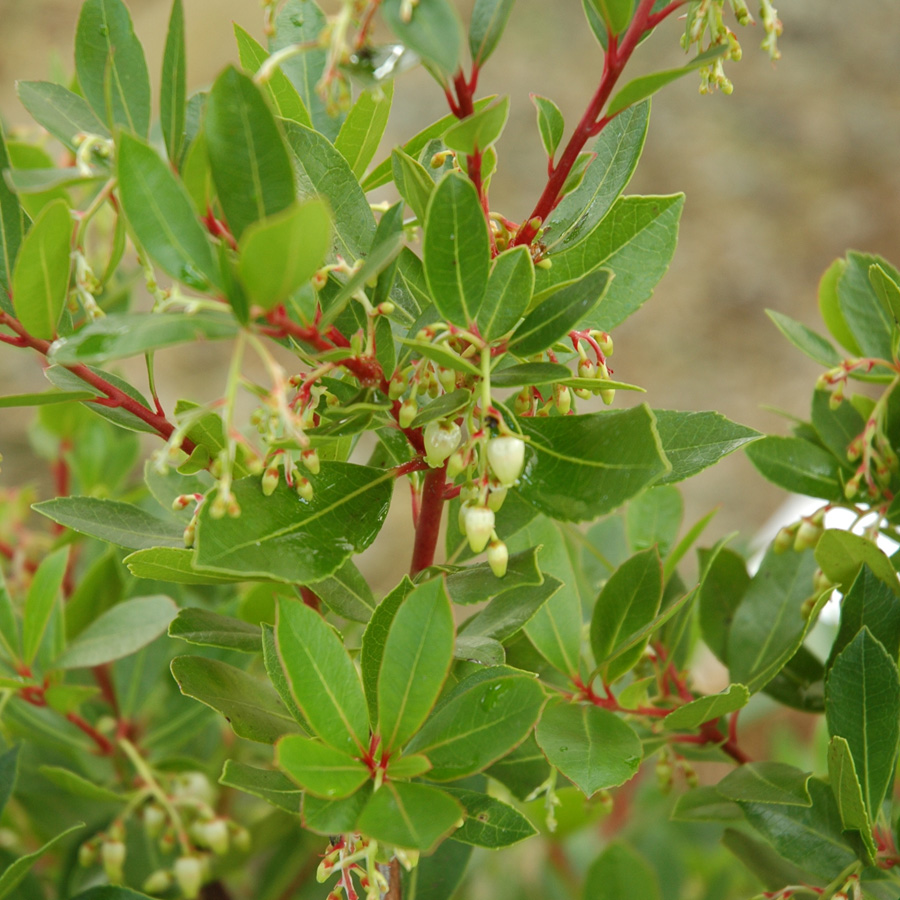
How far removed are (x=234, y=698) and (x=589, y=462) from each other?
0.26 metres

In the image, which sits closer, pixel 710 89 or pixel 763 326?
pixel 710 89

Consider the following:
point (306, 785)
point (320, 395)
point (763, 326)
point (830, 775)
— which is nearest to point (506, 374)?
point (320, 395)

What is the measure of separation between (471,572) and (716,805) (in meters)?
0.30

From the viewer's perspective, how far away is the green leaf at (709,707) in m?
0.59

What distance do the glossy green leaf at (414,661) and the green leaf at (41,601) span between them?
1.17 feet

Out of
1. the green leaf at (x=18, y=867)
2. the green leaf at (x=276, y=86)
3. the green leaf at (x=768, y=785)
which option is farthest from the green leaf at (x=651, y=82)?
the green leaf at (x=18, y=867)

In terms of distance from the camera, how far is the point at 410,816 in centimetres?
47

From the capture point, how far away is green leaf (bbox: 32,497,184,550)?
0.59 m

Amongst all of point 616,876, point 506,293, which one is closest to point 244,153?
point 506,293

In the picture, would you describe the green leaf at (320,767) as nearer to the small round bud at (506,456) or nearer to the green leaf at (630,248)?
the small round bud at (506,456)

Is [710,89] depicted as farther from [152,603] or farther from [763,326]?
[763,326]

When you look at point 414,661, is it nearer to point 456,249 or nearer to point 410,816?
point 410,816

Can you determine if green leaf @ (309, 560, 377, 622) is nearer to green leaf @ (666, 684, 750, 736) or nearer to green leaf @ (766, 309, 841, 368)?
green leaf @ (666, 684, 750, 736)

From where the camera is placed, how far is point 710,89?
542mm
